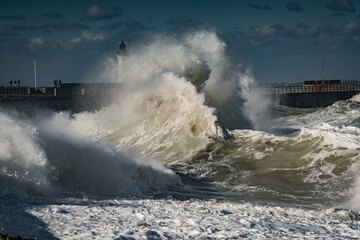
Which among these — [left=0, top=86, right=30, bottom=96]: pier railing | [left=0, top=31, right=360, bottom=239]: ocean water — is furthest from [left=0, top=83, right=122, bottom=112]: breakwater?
[left=0, top=31, right=360, bottom=239]: ocean water

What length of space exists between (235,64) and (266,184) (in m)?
11.6

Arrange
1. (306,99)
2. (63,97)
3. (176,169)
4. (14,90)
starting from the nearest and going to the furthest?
Result: (176,169) < (63,97) < (14,90) < (306,99)

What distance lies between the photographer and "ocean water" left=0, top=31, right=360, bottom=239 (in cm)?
613

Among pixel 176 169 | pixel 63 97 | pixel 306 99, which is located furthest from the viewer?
pixel 306 99

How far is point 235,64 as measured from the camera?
2233cm

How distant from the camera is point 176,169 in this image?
1341 cm

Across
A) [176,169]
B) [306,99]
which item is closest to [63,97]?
[176,169]

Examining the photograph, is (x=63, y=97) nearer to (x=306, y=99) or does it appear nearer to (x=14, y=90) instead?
(x=14, y=90)

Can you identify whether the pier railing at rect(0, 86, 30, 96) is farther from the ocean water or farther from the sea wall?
the sea wall

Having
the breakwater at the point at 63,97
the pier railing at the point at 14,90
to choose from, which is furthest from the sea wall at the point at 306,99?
the pier railing at the point at 14,90

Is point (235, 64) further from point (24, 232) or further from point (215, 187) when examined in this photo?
point (24, 232)

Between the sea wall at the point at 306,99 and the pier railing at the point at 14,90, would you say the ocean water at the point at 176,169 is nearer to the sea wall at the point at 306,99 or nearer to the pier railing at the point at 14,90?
the pier railing at the point at 14,90

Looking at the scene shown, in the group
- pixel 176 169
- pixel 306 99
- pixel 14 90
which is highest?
pixel 14 90

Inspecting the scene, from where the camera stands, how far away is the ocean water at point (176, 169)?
6133 mm
